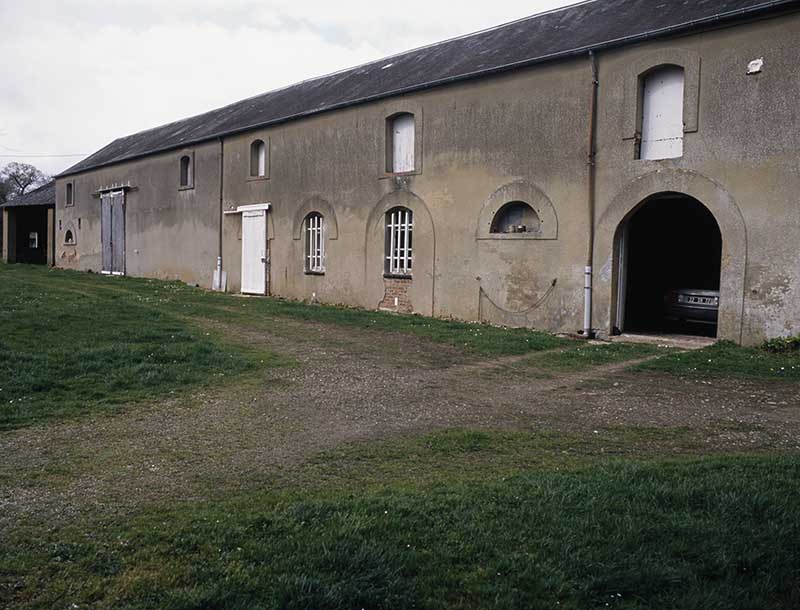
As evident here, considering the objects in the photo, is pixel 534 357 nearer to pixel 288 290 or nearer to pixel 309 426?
pixel 309 426

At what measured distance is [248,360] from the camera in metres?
9.26

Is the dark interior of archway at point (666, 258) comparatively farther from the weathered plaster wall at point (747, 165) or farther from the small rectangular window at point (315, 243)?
the small rectangular window at point (315, 243)

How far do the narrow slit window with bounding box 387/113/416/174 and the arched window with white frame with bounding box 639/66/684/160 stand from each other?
5.22 metres

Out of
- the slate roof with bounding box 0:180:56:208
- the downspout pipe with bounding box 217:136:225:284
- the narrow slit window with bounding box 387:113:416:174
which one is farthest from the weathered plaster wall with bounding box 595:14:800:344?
the slate roof with bounding box 0:180:56:208

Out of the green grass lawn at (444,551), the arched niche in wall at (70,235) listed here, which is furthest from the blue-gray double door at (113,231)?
the green grass lawn at (444,551)

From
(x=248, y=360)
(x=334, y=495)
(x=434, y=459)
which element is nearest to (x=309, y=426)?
(x=434, y=459)

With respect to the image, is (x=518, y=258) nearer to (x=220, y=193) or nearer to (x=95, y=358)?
(x=95, y=358)

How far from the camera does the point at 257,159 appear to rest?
2100 cm

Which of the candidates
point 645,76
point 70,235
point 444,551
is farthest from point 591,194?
point 70,235

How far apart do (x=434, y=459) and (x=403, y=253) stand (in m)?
11.0

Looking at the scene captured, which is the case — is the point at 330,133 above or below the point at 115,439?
above

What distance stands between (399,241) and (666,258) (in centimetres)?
554

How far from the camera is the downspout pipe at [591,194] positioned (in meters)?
12.4

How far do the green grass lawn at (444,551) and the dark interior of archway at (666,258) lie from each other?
9.25 metres
